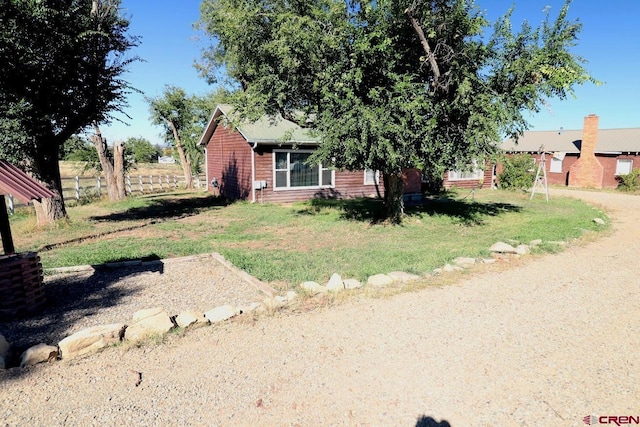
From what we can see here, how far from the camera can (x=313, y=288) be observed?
584 cm

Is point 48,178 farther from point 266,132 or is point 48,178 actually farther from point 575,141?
point 575,141

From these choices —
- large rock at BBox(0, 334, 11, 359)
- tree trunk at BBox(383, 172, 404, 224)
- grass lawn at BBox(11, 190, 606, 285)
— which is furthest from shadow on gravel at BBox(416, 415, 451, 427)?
tree trunk at BBox(383, 172, 404, 224)

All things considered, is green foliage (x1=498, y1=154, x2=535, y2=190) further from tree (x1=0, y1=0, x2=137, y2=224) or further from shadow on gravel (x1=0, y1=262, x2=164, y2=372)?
shadow on gravel (x1=0, y1=262, x2=164, y2=372)

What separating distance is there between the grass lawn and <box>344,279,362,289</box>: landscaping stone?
0.38 meters

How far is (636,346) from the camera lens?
4266 mm

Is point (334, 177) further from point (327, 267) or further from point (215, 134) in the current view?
point (327, 267)

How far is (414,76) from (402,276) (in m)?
5.52

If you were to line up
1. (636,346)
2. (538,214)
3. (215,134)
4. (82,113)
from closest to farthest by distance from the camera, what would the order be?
(636,346), (82,113), (538,214), (215,134)

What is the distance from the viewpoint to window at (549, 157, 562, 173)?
92.8ft

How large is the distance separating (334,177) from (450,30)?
9249mm

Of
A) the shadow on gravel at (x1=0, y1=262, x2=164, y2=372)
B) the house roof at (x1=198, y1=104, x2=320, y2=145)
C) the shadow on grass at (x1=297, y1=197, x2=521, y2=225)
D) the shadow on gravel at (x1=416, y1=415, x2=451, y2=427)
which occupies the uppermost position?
the house roof at (x1=198, y1=104, x2=320, y2=145)

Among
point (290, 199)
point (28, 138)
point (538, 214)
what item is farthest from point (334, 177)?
point (28, 138)

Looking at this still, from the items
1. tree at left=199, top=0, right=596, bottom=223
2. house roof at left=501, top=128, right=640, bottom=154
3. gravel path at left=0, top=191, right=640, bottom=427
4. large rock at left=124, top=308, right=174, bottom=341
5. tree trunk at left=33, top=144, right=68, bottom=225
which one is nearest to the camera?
gravel path at left=0, top=191, right=640, bottom=427

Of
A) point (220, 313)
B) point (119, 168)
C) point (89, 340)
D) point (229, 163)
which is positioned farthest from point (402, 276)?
point (119, 168)
